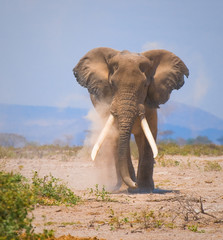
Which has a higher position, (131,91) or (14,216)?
(131,91)

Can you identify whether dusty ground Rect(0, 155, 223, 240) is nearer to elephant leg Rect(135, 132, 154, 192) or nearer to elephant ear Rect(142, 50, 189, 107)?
elephant leg Rect(135, 132, 154, 192)

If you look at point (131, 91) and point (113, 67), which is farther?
point (113, 67)

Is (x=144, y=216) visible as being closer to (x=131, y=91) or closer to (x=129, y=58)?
(x=131, y=91)

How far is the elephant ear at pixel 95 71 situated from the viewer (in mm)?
10469

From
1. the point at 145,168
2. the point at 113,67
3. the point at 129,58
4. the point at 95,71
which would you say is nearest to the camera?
the point at 129,58

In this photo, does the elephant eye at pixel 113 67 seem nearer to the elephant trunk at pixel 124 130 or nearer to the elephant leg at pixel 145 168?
the elephant trunk at pixel 124 130

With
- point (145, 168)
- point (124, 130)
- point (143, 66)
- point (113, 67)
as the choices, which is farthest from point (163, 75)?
point (145, 168)

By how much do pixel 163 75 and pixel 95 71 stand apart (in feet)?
4.63

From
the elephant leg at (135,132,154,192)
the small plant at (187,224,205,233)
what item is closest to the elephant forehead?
the elephant leg at (135,132,154,192)

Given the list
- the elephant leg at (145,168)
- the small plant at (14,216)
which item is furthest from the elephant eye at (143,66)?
the small plant at (14,216)

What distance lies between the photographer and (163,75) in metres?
10.6

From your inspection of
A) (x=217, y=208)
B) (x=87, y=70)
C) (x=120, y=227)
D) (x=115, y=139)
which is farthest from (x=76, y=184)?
(x=120, y=227)

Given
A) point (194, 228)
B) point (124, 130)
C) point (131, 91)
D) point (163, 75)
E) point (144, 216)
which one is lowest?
point (194, 228)

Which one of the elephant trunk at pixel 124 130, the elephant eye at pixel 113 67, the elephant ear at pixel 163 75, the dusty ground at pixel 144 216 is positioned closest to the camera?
the dusty ground at pixel 144 216
